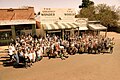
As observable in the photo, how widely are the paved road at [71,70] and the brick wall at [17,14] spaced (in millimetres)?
10113

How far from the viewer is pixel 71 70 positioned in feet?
44.1

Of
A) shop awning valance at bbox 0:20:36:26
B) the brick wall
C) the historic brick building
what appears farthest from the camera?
the brick wall

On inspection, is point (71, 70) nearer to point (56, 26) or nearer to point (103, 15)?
point (56, 26)

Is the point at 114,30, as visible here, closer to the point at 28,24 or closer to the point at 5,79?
the point at 28,24

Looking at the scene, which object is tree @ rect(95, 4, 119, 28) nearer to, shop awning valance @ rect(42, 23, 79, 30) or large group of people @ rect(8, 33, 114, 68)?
shop awning valance @ rect(42, 23, 79, 30)

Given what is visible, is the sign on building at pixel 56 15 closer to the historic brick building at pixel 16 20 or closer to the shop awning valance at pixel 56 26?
the shop awning valance at pixel 56 26

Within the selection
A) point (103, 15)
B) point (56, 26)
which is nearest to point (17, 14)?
point (56, 26)

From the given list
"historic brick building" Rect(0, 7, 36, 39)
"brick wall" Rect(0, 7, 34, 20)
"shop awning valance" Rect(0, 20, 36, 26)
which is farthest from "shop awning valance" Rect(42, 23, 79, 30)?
"brick wall" Rect(0, 7, 34, 20)

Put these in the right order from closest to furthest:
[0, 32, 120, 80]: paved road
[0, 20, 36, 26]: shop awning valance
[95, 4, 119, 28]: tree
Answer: [0, 32, 120, 80]: paved road < [0, 20, 36, 26]: shop awning valance < [95, 4, 119, 28]: tree

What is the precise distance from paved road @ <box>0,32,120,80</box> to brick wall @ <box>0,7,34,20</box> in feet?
33.2

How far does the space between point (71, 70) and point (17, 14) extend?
14.1 meters

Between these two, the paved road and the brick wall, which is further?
the brick wall

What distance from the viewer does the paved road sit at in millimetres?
12148

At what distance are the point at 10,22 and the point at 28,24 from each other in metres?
2.29
